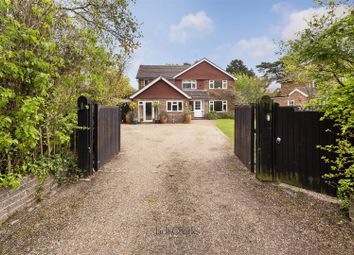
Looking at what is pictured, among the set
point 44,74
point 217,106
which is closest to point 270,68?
point 217,106

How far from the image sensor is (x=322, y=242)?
2551 millimetres

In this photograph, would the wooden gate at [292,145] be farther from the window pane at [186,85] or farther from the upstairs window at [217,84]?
the upstairs window at [217,84]

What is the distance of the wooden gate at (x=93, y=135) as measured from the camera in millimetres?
4871

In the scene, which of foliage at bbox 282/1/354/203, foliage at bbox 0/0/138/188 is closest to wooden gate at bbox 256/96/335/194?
foliage at bbox 282/1/354/203

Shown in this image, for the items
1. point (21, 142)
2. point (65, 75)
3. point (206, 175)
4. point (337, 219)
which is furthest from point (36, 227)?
point (337, 219)

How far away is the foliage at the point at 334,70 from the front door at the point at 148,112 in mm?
19286

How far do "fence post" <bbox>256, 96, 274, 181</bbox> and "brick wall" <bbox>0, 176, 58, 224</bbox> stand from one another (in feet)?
14.3

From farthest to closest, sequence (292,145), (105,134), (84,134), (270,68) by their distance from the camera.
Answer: (270,68) → (105,134) → (84,134) → (292,145)

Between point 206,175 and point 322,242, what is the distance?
2.95 metres

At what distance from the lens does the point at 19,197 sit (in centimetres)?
329

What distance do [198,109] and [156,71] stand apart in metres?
8.13

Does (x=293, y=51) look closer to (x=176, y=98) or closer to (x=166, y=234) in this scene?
(x=166, y=234)

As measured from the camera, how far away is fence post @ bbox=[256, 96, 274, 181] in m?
4.55

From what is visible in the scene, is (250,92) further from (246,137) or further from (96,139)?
(96,139)
